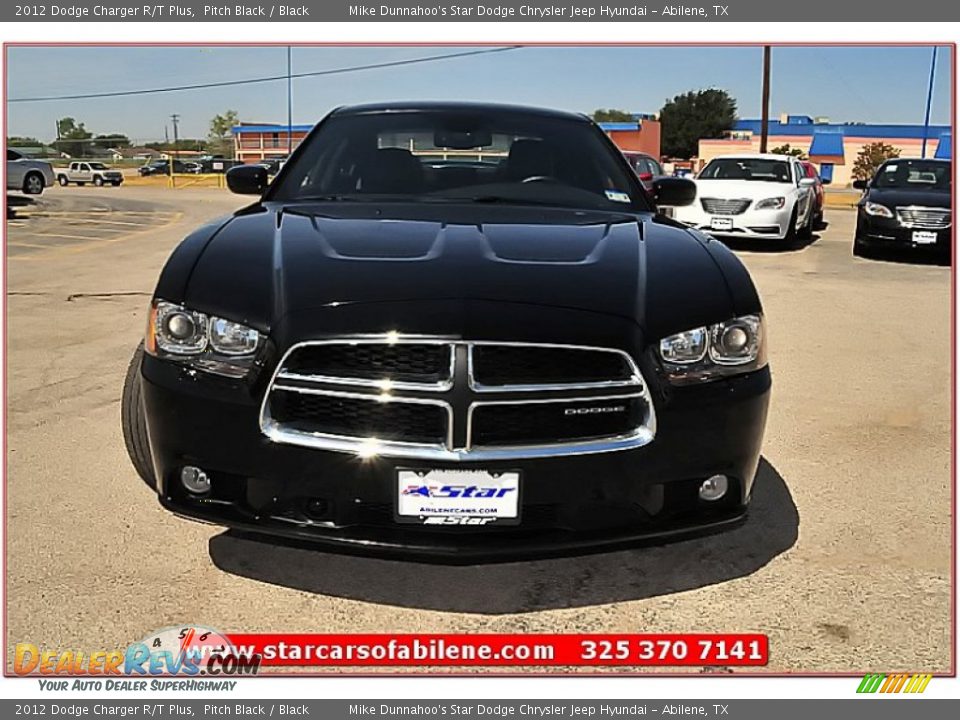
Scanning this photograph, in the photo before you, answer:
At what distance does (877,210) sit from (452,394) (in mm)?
11373

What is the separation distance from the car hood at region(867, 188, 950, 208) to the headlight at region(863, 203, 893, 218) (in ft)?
0.18

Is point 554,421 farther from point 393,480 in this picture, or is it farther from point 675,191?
point 675,191

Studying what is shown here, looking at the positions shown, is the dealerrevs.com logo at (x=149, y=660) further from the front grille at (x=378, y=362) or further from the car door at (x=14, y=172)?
the car door at (x=14, y=172)

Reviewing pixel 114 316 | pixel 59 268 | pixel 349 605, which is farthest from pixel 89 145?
pixel 349 605

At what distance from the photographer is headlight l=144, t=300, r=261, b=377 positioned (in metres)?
2.38

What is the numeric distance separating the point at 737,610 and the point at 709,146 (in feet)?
211

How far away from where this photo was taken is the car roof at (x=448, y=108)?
4027 mm

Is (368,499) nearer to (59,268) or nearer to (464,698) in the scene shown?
(464,698)

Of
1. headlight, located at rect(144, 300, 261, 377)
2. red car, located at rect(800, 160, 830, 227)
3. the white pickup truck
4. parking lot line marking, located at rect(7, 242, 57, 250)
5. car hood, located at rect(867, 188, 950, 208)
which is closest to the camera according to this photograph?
headlight, located at rect(144, 300, 261, 377)

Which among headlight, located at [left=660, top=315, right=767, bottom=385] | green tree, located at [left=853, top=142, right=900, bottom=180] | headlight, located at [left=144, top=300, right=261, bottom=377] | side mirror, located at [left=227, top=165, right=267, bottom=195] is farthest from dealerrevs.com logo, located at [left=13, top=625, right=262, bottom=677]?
green tree, located at [left=853, top=142, right=900, bottom=180]

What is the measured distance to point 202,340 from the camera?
8.00 feet

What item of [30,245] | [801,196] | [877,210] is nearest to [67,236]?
[30,245]

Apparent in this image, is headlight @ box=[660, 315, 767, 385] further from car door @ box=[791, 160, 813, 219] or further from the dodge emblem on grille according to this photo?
car door @ box=[791, 160, 813, 219]

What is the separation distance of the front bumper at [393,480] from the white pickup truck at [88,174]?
44.5m
